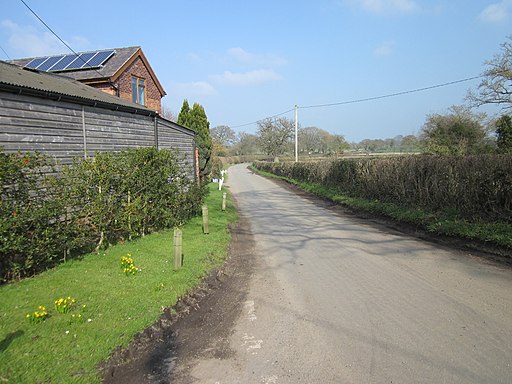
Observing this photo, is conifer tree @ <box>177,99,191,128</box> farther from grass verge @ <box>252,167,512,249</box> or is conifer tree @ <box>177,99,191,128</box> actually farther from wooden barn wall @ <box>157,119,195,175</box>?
grass verge @ <box>252,167,512,249</box>

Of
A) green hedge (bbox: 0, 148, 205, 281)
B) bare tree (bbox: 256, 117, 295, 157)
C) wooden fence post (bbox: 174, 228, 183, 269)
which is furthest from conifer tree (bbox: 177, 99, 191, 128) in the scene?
bare tree (bbox: 256, 117, 295, 157)

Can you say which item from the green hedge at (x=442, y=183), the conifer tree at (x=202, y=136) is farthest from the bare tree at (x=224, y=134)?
the green hedge at (x=442, y=183)

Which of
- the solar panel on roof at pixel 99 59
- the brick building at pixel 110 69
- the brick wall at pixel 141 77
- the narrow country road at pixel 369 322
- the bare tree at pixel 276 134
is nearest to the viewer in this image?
the narrow country road at pixel 369 322

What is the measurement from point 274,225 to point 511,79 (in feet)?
102

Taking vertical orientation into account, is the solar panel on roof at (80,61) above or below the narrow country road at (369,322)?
above

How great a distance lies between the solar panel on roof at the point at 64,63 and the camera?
65.6ft

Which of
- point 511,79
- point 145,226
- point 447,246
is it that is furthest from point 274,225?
point 511,79

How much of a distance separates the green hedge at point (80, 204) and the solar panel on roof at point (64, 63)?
46.1 ft

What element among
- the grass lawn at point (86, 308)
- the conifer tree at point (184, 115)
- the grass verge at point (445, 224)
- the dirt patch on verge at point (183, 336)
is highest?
the conifer tree at point (184, 115)

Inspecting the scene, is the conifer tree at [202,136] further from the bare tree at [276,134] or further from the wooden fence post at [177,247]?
the bare tree at [276,134]

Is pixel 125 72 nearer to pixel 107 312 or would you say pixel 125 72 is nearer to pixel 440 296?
pixel 107 312

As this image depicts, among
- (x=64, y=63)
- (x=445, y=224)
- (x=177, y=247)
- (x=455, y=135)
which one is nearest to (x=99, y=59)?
(x=64, y=63)

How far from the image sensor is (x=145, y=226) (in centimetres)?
912

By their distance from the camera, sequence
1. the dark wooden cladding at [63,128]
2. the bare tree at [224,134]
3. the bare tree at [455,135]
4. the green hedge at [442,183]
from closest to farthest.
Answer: the dark wooden cladding at [63,128]
the green hedge at [442,183]
the bare tree at [455,135]
the bare tree at [224,134]
